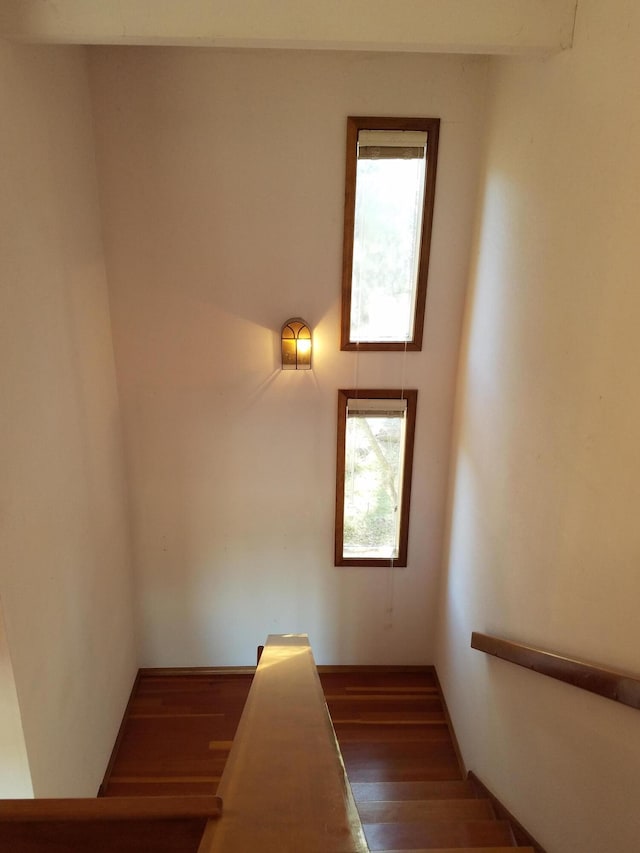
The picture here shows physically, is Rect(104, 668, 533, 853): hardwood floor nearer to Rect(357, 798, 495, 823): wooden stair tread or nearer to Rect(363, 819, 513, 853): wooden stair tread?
Rect(357, 798, 495, 823): wooden stair tread

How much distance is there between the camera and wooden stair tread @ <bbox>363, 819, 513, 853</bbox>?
1.96 meters

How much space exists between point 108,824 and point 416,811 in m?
1.71

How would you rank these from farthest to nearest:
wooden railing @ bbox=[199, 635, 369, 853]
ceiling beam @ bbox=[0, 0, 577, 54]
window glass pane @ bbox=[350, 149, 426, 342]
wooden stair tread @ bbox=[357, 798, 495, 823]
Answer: window glass pane @ bbox=[350, 149, 426, 342] → wooden stair tread @ bbox=[357, 798, 495, 823] → ceiling beam @ bbox=[0, 0, 577, 54] → wooden railing @ bbox=[199, 635, 369, 853]

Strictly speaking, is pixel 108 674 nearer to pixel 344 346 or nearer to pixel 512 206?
pixel 344 346

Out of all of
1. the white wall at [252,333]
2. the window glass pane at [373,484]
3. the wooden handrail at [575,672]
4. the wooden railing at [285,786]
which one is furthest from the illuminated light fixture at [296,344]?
the wooden railing at [285,786]

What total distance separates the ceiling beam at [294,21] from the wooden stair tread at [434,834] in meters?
2.68

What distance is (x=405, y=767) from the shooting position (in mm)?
3139

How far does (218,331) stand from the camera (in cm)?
308

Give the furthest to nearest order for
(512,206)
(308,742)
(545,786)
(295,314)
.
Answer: (295,314)
(512,206)
(545,786)
(308,742)

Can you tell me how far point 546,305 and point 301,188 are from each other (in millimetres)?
1477

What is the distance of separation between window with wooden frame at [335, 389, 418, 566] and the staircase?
868 millimetres

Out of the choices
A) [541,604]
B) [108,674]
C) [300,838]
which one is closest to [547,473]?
[541,604]

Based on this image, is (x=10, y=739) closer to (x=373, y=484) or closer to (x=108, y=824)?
(x=108, y=824)

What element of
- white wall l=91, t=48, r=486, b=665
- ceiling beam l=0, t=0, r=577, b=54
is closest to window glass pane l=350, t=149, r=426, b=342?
white wall l=91, t=48, r=486, b=665
